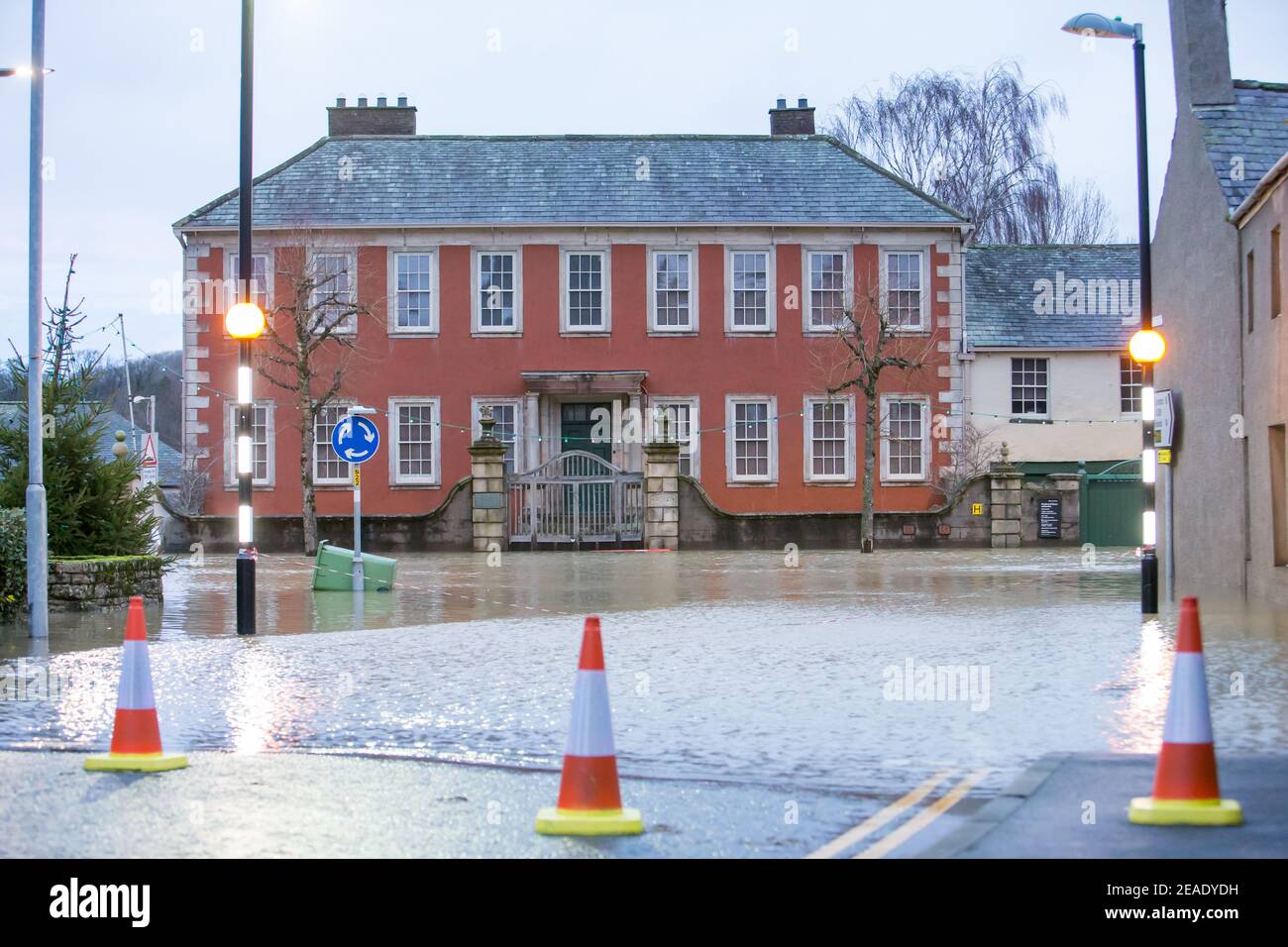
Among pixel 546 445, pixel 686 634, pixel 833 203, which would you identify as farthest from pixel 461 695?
pixel 833 203

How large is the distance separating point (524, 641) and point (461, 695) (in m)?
3.57

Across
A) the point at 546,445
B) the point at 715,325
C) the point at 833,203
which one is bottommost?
the point at 546,445

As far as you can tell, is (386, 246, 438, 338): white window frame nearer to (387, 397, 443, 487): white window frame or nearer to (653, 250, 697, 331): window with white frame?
(387, 397, 443, 487): white window frame

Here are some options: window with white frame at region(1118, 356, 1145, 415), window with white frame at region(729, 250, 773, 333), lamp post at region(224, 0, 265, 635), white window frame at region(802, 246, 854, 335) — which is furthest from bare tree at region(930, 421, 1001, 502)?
lamp post at region(224, 0, 265, 635)

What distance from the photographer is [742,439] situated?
40938mm

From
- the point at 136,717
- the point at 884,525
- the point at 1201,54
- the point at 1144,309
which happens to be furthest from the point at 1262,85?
the point at 136,717

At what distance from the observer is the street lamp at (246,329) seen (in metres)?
15.2

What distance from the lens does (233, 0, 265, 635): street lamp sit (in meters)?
15.2

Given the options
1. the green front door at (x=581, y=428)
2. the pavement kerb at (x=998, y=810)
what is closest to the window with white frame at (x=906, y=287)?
the green front door at (x=581, y=428)

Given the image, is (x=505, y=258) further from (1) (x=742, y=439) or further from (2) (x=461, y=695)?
(2) (x=461, y=695)

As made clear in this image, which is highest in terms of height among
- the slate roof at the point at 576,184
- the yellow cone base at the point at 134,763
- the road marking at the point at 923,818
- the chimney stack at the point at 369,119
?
the chimney stack at the point at 369,119

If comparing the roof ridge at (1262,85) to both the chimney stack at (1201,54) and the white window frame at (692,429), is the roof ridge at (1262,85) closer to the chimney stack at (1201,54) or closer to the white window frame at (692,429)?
the chimney stack at (1201,54)

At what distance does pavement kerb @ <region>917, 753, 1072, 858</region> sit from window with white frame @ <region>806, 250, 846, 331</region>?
3320 cm

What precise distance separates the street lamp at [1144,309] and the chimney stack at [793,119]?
2681 cm
